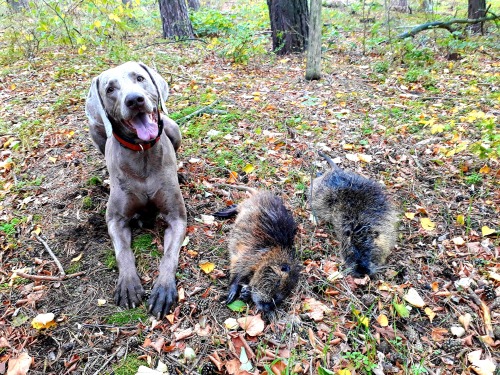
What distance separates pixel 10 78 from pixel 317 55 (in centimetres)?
579

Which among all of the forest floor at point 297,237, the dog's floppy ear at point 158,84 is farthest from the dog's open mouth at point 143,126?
the forest floor at point 297,237

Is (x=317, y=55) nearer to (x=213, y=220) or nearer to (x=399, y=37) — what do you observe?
(x=399, y=37)

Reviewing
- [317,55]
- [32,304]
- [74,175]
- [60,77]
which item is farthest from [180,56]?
[32,304]

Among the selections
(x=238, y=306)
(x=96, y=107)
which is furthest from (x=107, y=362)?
(x=96, y=107)

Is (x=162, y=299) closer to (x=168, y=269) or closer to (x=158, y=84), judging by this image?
(x=168, y=269)

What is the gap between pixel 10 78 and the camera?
6809mm

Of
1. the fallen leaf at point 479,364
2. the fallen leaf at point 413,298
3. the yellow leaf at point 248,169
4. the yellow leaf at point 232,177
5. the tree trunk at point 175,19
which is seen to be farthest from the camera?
the tree trunk at point 175,19

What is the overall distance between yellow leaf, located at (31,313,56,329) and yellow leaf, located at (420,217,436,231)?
3071mm

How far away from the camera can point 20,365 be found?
221 cm

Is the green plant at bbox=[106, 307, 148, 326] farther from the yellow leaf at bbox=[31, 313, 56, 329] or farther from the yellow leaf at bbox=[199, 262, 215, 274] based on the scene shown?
the yellow leaf at bbox=[199, 262, 215, 274]

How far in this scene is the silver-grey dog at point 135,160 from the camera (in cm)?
290

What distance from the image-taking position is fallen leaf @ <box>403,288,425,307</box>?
2.51 meters

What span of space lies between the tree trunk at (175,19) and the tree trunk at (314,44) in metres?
4.20

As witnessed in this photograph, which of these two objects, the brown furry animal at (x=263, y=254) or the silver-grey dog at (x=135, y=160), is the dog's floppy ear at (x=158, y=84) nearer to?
the silver-grey dog at (x=135, y=160)
